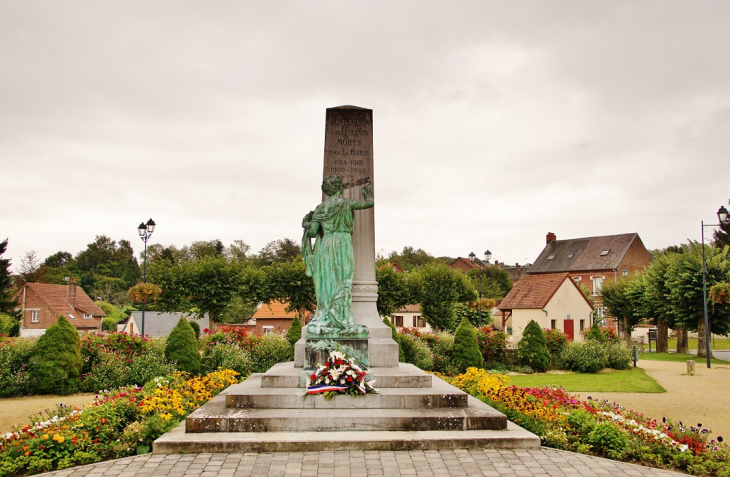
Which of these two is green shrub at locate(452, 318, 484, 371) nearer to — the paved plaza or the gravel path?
the gravel path

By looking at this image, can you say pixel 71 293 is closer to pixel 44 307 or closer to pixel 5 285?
pixel 44 307

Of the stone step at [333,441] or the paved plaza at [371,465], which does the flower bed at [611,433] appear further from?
the stone step at [333,441]

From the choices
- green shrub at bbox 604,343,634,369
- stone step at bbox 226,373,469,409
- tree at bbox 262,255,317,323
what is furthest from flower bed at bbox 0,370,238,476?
tree at bbox 262,255,317,323

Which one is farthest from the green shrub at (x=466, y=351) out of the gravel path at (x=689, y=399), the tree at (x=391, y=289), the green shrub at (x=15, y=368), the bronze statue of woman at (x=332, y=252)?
the green shrub at (x=15, y=368)

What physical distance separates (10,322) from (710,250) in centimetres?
3540

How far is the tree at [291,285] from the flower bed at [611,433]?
22.2m

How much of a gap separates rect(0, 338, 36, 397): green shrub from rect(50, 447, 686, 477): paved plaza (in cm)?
960

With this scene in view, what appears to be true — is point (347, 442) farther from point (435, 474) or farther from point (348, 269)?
point (348, 269)

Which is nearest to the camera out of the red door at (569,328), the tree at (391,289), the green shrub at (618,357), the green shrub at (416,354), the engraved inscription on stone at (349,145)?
the engraved inscription on stone at (349,145)

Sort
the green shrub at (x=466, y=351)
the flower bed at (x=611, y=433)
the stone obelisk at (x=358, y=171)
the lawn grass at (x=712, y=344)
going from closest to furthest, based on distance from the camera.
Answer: the flower bed at (x=611, y=433)
the stone obelisk at (x=358, y=171)
the green shrub at (x=466, y=351)
the lawn grass at (x=712, y=344)

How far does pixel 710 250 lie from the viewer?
83.7 ft

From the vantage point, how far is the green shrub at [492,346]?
779 inches

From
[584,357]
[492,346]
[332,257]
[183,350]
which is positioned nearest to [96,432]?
[332,257]

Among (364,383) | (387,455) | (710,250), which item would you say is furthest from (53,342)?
(710,250)
